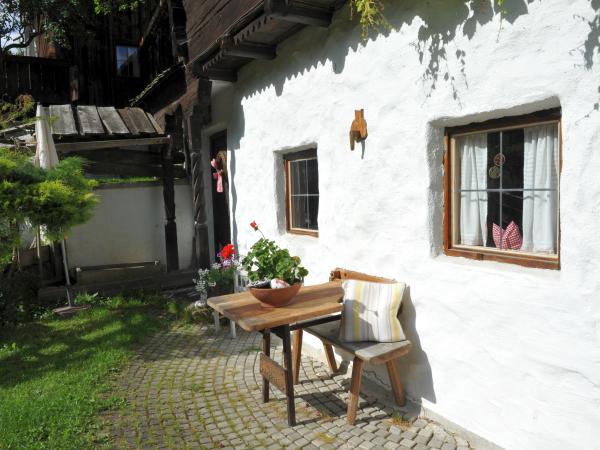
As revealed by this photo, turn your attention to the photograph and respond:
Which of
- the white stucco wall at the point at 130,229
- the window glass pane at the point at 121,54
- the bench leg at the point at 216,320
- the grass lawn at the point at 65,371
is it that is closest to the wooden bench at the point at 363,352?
the grass lawn at the point at 65,371

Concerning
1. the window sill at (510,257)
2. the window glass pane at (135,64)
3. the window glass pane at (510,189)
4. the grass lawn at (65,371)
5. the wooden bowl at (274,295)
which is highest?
the window glass pane at (135,64)

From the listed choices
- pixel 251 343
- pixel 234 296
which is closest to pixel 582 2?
pixel 234 296

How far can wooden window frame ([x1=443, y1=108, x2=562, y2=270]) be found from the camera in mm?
2562

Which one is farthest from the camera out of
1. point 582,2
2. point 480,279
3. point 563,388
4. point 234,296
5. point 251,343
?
point 251,343

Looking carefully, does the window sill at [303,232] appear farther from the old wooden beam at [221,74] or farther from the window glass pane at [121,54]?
the window glass pane at [121,54]

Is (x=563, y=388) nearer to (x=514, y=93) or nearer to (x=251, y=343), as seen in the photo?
(x=514, y=93)

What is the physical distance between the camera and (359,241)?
3889 mm

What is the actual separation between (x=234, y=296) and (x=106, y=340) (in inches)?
90.9

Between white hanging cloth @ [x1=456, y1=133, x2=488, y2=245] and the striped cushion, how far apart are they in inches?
24.7

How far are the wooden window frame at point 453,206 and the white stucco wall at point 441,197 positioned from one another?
5 centimetres

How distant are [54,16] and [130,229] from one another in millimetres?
6579

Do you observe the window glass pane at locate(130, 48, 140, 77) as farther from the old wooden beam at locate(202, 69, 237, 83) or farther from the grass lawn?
the grass lawn

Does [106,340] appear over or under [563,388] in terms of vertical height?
under

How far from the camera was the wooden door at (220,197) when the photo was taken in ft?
22.9
